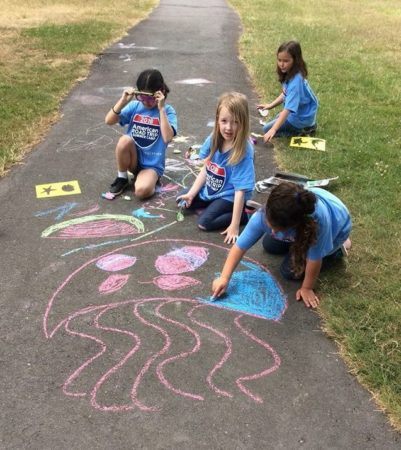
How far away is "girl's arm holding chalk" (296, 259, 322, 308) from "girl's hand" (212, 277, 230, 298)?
487 mm

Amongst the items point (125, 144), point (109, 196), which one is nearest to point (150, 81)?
point (125, 144)

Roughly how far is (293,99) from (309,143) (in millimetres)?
524

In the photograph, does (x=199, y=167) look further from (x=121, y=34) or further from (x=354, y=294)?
(x=121, y=34)

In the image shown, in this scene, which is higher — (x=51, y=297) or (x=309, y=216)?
(x=309, y=216)

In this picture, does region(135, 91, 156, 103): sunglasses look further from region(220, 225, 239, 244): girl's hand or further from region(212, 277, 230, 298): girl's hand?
region(212, 277, 230, 298): girl's hand

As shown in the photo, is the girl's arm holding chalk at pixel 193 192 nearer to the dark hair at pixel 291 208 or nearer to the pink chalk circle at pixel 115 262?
the pink chalk circle at pixel 115 262

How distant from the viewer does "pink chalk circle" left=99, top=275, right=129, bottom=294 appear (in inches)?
130

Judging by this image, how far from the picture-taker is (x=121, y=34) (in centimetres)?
1134

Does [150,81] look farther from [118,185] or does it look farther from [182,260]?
[182,260]

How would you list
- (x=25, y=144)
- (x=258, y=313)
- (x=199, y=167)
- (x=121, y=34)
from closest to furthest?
(x=258, y=313) → (x=199, y=167) → (x=25, y=144) → (x=121, y=34)

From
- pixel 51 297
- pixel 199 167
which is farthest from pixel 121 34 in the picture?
pixel 51 297

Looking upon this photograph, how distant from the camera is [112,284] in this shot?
336 centimetres

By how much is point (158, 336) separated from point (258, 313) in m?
0.65

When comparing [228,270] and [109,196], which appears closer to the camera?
[228,270]
